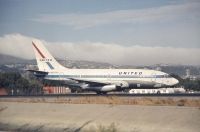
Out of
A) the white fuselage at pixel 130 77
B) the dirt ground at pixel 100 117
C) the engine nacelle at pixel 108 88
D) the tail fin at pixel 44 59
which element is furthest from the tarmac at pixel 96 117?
the tail fin at pixel 44 59

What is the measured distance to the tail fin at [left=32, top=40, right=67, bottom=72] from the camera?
86375 mm

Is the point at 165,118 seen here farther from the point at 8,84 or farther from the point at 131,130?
the point at 8,84

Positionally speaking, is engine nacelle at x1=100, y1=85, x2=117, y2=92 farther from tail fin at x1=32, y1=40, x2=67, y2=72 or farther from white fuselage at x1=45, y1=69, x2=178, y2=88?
tail fin at x1=32, y1=40, x2=67, y2=72

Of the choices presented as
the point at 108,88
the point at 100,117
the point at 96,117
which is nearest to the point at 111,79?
the point at 108,88

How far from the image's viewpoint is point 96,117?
107 feet

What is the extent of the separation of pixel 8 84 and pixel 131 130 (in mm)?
87733

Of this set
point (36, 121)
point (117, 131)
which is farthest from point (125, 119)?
point (36, 121)

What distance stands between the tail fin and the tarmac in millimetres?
44283

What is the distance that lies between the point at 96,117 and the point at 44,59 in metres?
58.8

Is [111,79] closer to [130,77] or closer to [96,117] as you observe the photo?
[130,77]

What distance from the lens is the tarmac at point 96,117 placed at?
27453 millimetres

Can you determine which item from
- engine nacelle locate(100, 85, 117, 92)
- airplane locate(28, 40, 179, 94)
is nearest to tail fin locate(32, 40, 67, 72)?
airplane locate(28, 40, 179, 94)

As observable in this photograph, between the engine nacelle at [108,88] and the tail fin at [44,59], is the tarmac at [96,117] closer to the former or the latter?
the engine nacelle at [108,88]

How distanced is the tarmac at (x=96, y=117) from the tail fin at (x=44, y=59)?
145ft
